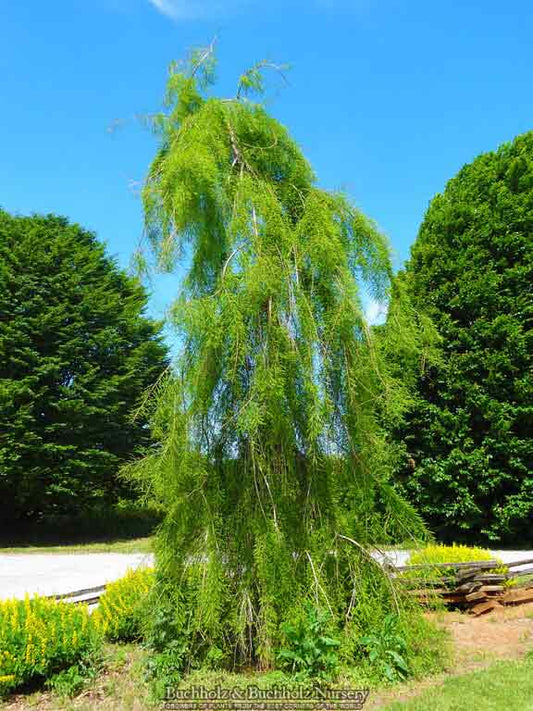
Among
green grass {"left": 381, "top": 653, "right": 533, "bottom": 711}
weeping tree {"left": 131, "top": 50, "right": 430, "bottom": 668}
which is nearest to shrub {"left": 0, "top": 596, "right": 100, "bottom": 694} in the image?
weeping tree {"left": 131, "top": 50, "right": 430, "bottom": 668}

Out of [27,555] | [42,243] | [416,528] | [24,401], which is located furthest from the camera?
[42,243]

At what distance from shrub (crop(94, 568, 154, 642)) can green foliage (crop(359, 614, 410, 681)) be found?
5.30 ft

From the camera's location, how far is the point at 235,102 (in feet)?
14.0

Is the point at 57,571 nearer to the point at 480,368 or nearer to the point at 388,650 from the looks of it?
the point at 388,650

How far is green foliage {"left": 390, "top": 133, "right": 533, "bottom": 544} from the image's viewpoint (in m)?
8.91

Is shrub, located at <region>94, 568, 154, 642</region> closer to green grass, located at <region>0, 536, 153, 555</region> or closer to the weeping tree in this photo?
the weeping tree

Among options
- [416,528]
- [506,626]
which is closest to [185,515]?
[416,528]

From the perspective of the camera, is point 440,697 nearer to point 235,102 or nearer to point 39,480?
point 235,102

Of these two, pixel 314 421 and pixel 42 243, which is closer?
pixel 314 421

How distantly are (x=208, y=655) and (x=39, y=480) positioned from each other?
10162 millimetres

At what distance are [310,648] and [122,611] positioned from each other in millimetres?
1693

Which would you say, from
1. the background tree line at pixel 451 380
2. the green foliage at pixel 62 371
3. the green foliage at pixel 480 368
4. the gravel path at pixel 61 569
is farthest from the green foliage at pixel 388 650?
the green foliage at pixel 62 371

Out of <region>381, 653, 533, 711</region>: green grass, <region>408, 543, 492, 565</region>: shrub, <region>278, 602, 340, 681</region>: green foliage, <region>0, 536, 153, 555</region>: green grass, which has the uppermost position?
<region>0, 536, 153, 555</region>: green grass

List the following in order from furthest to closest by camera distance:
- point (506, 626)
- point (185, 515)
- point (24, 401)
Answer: point (24, 401) → point (506, 626) → point (185, 515)
